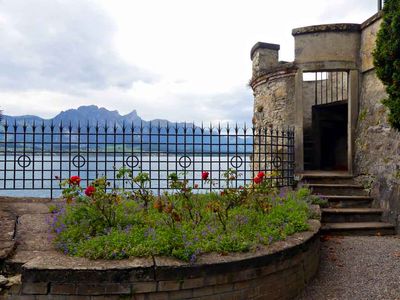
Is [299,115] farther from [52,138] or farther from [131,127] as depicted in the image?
[52,138]

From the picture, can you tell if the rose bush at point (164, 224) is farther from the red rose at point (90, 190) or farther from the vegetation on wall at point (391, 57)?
the vegetation on wall at point (391, 57)

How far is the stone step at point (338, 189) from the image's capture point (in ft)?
25.8

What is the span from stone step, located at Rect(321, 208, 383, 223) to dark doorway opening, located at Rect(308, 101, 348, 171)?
4277 mm

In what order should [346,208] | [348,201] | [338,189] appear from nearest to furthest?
[346,208] → [348,201] → [338,189]

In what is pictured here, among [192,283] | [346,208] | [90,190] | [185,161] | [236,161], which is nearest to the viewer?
[192,283]

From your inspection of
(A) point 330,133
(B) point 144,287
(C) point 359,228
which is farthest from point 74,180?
(A) point 330,133

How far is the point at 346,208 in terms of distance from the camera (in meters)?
7.38

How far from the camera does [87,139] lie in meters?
7.12

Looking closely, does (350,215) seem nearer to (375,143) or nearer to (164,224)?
(375,143)

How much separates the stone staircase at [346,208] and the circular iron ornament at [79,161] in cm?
488

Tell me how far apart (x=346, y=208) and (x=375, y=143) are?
1.66 meters

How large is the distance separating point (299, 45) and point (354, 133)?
2.60 m

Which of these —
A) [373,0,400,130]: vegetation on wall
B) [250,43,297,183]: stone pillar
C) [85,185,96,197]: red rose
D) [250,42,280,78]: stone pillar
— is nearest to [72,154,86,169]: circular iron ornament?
[85,185,96,197]: red rose

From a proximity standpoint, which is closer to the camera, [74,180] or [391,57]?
[74,180]
